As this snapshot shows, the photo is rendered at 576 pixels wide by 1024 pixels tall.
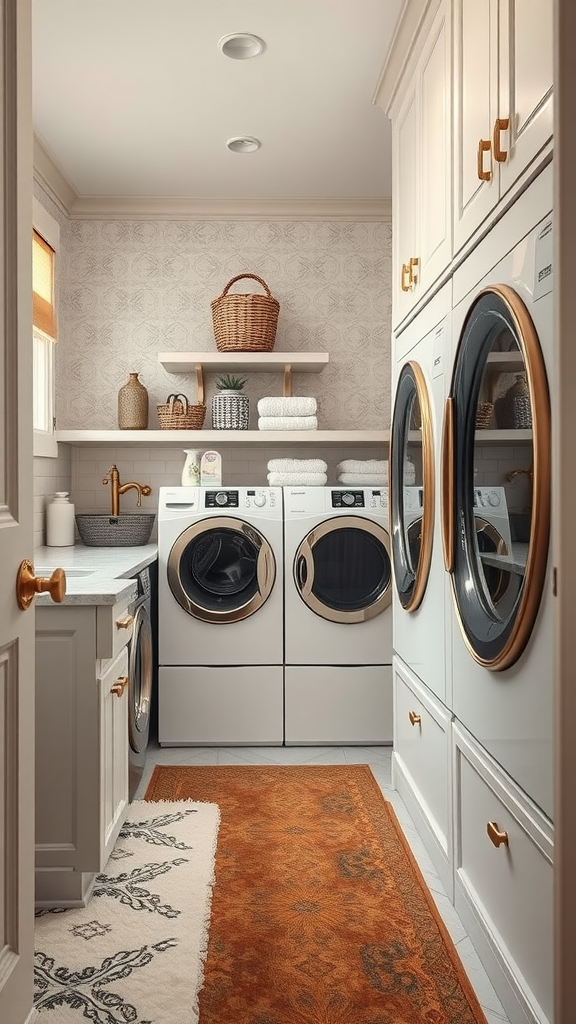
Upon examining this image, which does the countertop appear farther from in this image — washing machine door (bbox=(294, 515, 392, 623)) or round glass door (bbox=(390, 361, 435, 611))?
round glass door (bbox=(390, 361, 435, 611))

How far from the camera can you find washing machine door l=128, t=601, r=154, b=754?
2783mm

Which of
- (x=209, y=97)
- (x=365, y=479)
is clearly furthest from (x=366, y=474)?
(x=209, y=97)

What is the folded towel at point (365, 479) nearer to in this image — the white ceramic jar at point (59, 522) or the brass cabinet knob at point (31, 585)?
the white ceramic jar at point (59, 522)

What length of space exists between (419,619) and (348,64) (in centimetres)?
198

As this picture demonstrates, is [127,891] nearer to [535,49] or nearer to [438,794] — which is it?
[438,794]

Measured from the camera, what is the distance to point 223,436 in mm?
3914

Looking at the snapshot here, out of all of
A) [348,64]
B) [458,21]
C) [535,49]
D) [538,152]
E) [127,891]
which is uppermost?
[348,64]

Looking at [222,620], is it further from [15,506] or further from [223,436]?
[15,506]

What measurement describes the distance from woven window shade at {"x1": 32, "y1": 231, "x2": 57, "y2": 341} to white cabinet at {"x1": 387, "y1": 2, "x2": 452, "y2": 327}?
1652 millimetres

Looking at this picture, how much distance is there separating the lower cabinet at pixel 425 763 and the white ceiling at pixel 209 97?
2.16m

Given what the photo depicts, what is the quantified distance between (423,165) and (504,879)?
6.53 ft

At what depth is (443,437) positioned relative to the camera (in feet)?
6.81

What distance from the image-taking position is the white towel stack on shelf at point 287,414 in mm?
3857

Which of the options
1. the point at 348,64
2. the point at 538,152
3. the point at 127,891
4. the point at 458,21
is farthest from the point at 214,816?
the point at 348,64
